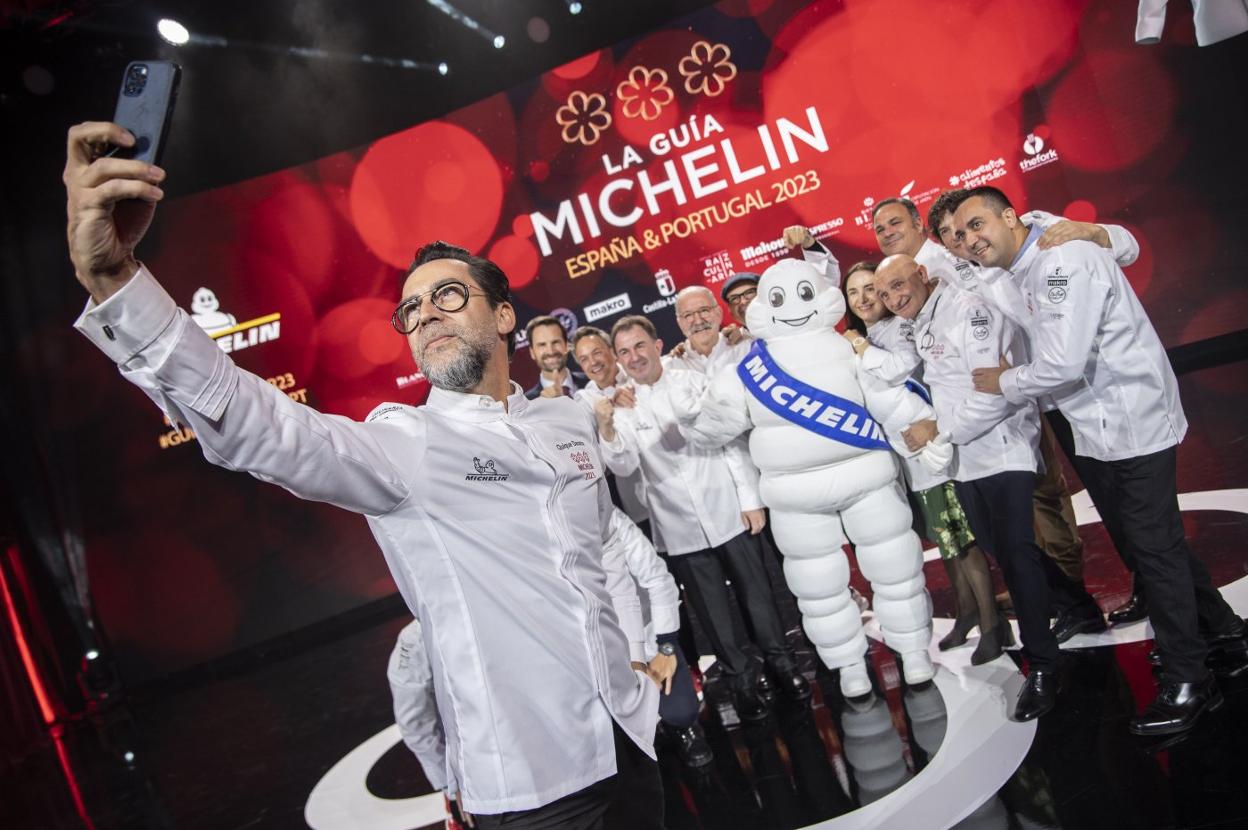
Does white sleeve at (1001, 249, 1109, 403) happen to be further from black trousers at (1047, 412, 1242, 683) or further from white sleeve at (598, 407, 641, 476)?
white sleeve at (598, 407, 641, 476)

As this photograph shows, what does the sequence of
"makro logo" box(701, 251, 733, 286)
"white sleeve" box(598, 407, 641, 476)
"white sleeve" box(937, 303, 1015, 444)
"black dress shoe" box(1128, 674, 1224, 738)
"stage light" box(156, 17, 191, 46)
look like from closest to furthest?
"black dress shoe" box(1128, 674, 1224, 738) < "white sleeve" box(937, 303, 1015, 444) < "white sleeve" box(598, 407, 641, 476) < "makro logo" box(701, 251, 733, 286) < "stage light" box(156, 17, 191, 46)

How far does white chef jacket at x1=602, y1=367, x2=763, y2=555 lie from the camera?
3812 millimetres

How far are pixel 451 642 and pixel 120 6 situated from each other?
8.15 m

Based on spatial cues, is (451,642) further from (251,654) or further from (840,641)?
(251,654)

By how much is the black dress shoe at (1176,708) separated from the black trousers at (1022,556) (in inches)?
14.6

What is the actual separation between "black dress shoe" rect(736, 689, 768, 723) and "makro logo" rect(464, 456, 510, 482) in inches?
94.3

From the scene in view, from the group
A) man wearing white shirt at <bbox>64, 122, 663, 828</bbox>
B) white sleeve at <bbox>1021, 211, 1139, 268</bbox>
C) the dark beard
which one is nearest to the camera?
man wearing white shirt at <bbox>64, 122, 663, 828</bbox>

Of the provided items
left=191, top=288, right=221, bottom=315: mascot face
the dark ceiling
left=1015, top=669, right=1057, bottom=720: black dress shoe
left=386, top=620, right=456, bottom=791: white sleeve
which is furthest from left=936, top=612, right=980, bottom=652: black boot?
left=191, top=288, right=221, bottom=315: mascot face

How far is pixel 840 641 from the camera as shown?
3.49 metres

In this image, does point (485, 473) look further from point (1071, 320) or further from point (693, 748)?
point (693, 748)

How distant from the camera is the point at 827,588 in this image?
11.4ft

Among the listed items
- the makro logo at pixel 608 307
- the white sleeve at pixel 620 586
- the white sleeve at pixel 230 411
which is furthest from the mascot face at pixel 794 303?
the makro logo at pixel 608 307

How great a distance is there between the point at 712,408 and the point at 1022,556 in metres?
1.27

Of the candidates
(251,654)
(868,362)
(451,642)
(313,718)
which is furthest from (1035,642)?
(251,654)
